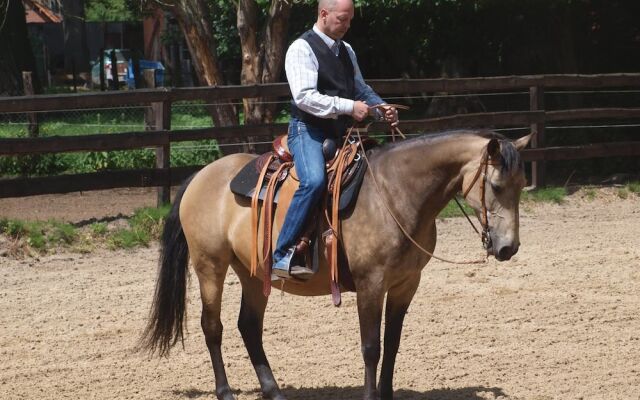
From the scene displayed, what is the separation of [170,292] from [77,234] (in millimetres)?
4054

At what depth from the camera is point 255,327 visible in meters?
5.69

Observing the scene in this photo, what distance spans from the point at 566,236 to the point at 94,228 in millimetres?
4919

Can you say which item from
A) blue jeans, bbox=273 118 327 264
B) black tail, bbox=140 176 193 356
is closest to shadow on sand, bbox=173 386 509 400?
black tail, bbox=140 176 193 356

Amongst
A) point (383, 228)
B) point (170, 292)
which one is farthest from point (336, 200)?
point (170, 292)

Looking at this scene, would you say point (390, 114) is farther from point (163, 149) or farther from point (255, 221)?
point (163, 149)

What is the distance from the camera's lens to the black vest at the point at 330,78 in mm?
5043

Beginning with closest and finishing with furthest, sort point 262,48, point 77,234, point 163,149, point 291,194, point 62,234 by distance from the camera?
point 291,194
point 62,234
point 77,234
point 163,149
point 262,48

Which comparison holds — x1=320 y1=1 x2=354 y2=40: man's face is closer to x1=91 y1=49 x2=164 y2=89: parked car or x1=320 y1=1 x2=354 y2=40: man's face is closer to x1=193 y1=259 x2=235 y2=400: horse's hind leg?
x1=193 y1=259 x2=235 y2=400: horse's hind leg

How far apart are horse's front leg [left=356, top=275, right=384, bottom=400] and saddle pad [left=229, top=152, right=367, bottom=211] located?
429mm

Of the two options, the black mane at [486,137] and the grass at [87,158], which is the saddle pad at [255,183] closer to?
the black mane at [486,137]

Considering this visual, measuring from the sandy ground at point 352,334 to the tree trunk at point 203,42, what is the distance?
145 inches

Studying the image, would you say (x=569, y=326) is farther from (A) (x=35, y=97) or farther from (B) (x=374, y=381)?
(A) (x=35, y=97)

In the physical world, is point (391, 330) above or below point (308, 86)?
below

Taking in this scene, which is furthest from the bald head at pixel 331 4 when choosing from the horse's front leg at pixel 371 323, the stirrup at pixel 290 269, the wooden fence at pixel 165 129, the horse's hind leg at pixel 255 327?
the wooden fence at pixel 165 129
